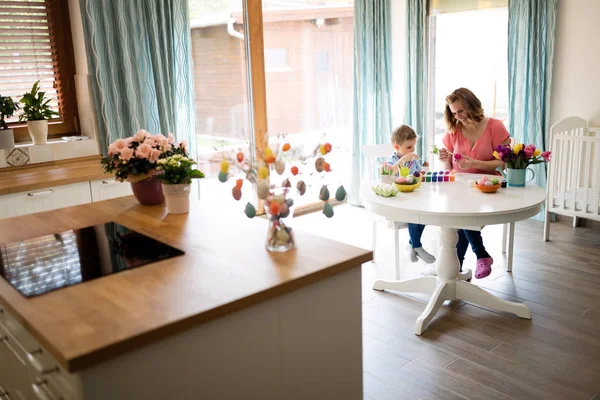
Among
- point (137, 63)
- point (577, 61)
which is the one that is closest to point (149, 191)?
point (137, 63)

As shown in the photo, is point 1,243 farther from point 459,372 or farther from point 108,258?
point 459,372

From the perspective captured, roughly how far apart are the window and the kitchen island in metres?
2.36

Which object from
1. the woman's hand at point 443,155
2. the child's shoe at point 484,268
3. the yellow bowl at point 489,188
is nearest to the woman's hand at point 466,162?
the woman's hand at point 443,155

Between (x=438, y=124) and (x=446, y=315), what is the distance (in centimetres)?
305

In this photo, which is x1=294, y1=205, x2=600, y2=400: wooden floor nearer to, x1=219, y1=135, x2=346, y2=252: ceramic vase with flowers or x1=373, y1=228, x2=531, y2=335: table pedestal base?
x1=373, y1=228, x2=531, y2=335: table pedestal base

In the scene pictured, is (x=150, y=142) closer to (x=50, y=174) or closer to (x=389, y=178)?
(x=50, y=174)

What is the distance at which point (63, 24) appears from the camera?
4.10m

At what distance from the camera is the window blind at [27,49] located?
3900 mm

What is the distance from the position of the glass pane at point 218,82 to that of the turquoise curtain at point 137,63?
0.48m

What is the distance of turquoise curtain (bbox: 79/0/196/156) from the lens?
392cm

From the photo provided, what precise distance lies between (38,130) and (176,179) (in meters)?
1.85

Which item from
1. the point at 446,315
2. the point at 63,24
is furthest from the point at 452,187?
the point at 63,24

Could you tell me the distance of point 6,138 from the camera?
3.72 m

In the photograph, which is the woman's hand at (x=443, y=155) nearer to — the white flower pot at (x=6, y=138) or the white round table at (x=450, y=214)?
the white round table at (x=450, y=214)
